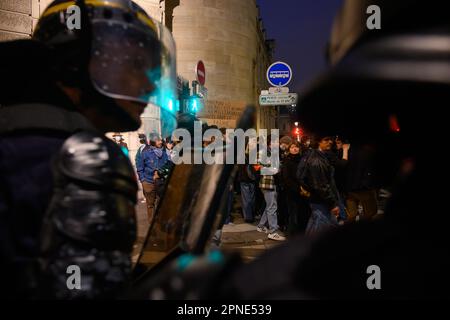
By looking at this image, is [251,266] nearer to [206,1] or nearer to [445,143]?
[445,143]

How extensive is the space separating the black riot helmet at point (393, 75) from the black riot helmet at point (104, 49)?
1026 millimetres

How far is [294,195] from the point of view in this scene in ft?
22.3

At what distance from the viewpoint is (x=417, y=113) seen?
68 centimetres

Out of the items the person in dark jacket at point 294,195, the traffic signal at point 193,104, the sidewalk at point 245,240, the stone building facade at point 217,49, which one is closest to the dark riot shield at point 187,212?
the sidewalk at point 245,240

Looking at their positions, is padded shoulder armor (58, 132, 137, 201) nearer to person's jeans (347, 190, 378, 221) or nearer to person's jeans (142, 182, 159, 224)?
person's jeans (347, 190, 378, 221)

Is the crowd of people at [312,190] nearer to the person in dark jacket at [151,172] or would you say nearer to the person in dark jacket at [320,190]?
the person in dark jacket at [320,190]

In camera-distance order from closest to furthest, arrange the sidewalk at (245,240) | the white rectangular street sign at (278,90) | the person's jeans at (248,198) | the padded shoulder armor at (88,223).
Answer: the padded shoulder armor at (88,223)
the sidewalk at (245,240)
the person's jeans at (248,198)
the white rectangular street sign at (278,90)

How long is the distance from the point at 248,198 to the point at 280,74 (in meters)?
3.42

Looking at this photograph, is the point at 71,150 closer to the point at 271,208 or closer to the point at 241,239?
the point at 241,239

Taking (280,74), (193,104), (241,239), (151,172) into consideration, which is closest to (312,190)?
(241,239)

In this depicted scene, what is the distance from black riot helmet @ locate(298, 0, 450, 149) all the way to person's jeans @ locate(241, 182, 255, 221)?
7.81 meters

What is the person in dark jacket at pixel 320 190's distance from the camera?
5.37m

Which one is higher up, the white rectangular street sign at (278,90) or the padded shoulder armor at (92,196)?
the white rectangular street sign at (278,90)
